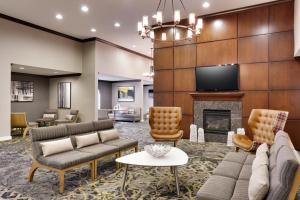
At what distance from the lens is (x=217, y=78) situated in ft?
20.4

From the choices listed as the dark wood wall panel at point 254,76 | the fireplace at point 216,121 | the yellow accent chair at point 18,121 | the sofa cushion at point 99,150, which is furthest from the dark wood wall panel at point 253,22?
the yellow accent chair at point 18,121

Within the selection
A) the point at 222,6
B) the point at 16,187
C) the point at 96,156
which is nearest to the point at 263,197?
the point at 96,156

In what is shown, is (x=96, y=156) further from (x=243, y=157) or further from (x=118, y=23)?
(x=118, y=23)

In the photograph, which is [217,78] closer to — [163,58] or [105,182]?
[163,58]

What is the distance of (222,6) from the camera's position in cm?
589

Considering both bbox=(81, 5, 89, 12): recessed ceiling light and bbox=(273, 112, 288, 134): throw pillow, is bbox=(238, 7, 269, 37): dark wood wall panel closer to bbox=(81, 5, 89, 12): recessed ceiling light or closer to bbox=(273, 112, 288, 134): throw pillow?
bbox=(273, 112, 288, 134): throw pillow

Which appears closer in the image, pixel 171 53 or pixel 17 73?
pixel 171 53

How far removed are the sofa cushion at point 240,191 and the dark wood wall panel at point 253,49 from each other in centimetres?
439

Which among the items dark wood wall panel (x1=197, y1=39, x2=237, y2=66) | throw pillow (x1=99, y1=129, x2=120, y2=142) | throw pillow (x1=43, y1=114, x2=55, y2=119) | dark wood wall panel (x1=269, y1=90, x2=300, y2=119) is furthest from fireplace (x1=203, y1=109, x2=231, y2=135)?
throw pillow (x1=43, y1=114, x2=55, y2=119)

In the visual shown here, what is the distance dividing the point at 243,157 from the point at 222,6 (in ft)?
14.3

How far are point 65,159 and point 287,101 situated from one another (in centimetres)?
526

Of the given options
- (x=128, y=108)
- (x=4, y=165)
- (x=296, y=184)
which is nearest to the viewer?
(x=296, y=184)

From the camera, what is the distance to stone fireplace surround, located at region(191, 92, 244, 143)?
19.6 ft

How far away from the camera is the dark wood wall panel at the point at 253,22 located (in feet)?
18.6
